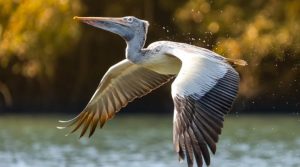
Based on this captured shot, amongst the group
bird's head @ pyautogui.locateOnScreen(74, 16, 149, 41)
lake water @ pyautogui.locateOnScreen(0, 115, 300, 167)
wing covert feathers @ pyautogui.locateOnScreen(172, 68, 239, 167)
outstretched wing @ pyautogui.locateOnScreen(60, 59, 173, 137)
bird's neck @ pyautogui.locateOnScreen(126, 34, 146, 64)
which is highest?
bird's head @ pyautogui.locateOnScreen(74, 16, 149, 41)

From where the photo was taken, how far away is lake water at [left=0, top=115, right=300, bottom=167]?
59.0 feet

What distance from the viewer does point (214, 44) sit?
25656mm

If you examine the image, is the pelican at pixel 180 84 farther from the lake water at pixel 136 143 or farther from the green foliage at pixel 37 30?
the green foliage at pixel 37 30

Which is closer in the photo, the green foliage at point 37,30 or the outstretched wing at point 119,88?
the outstretched wing at point 119,88

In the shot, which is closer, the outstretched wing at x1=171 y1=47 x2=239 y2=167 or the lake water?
the outstretched wing at x1=171 y1=47 x2=239 y2=167

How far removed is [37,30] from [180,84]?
16.5m

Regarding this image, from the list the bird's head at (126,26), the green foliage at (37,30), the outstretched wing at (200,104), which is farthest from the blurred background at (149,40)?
the outstretched wing at (200,104)

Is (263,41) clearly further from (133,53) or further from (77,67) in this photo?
(133,53)

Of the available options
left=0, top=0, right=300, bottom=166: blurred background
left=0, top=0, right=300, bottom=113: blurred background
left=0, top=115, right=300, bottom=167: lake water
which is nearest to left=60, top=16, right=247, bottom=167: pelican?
left=0, top=115, right=300, bottom=167: lake water

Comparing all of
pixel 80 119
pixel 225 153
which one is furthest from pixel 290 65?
pixel 80 119

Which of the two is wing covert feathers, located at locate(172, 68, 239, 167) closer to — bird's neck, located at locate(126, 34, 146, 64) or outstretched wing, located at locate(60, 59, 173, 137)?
bird's neck, located at locate(126, 34, 146, 64)

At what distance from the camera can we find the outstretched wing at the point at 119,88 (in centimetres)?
1265

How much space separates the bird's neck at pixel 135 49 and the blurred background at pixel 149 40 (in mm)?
11971

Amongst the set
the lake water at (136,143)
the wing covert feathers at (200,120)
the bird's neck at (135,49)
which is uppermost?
the bird's neck at (135,49)
